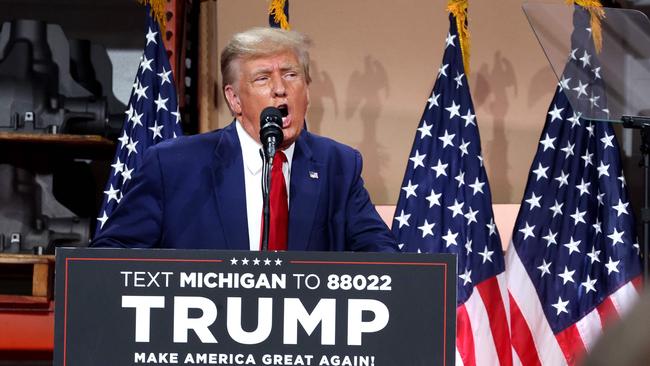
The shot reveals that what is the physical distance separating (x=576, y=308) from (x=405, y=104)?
138 centimetres

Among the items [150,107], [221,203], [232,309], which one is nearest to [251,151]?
[221,203]

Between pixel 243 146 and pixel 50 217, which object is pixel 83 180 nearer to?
pixel 50 217

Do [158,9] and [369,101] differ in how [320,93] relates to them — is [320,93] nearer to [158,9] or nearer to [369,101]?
[369,101]

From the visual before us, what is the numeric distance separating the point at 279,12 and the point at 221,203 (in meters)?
1.98

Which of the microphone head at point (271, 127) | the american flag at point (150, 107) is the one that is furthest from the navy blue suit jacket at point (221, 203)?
the american flag at point (150, 107)

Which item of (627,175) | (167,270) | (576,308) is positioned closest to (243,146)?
(167,270)

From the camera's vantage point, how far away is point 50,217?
186 inches

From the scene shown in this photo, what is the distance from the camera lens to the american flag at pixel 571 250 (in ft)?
14.5

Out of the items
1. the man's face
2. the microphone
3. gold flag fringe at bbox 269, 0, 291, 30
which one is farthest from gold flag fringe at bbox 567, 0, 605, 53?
the microphone

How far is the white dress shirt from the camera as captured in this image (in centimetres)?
259

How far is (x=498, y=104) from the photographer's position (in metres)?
5.18

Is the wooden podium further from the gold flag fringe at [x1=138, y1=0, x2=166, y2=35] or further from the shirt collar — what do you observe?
the shirt collar

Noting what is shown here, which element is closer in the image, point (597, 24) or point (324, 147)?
→ point (324, 147)

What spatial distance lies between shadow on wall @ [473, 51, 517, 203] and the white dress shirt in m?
2.61
